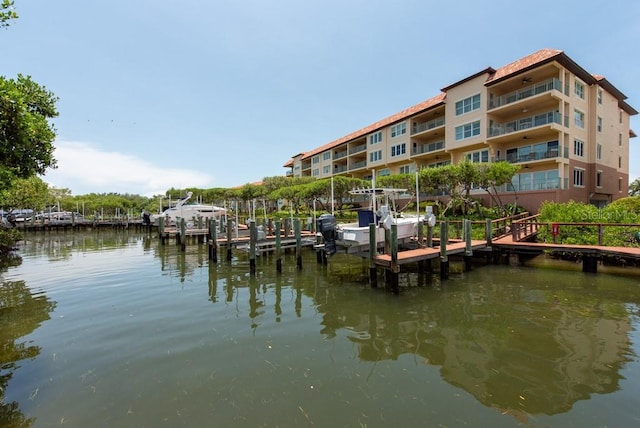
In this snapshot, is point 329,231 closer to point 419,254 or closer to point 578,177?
point 419,254

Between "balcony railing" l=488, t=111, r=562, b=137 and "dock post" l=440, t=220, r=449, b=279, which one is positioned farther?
"balcony railing" l=488, t=111, r=562, b=137

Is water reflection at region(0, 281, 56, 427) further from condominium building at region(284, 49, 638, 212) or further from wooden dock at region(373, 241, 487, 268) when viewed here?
condominium building at region(284, 49, 638, 212)

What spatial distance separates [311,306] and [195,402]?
4940 millimetres

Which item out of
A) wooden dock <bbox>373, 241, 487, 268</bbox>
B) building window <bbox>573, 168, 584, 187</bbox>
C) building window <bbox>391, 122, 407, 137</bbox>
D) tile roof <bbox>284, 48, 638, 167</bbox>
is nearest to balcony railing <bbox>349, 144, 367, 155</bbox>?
building window <bbox>391, 122, 407, 137</bbox>

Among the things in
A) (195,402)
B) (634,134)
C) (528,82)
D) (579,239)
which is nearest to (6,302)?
(195,402)

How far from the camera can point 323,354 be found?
641 cm

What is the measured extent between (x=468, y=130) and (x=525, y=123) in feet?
15.9

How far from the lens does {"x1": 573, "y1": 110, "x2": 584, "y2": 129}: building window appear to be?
27981mm

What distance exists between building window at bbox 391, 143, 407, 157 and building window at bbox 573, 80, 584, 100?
16813 millimetres

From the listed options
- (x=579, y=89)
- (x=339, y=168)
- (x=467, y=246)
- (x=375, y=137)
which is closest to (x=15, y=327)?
(x=467, y=246)

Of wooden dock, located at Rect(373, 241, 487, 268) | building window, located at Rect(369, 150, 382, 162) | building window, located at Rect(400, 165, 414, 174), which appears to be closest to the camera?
wooden dock, located at Rect(373, 241, 487, 268)

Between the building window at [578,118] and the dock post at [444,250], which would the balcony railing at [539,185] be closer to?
the building window at [578,118]

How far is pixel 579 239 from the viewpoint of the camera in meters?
14.7

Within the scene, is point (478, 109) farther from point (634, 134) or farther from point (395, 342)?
point (395, 342)
